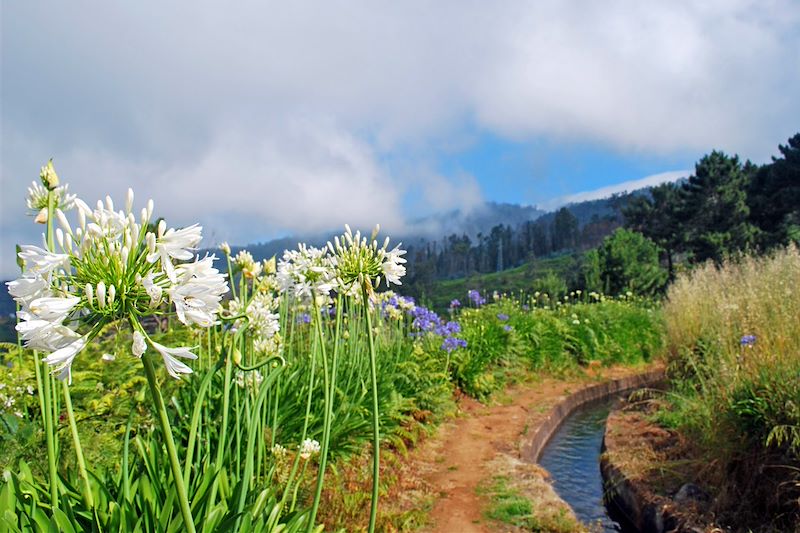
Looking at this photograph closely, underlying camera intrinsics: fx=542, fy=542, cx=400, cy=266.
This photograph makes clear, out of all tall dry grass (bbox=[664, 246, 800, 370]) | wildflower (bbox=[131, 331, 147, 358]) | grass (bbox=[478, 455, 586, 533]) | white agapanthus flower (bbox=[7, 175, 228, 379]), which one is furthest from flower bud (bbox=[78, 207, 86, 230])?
tall dry grass (bbox=[664, 246, 800, 370])

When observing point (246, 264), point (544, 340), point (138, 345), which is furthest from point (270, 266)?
point (544, 340)

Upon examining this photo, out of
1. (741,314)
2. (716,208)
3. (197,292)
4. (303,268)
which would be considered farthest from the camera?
(716,208)

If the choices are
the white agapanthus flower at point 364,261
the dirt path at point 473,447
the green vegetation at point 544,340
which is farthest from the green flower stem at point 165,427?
the green vegetation at point 544,340

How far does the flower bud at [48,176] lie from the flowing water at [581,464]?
4415 millimetres

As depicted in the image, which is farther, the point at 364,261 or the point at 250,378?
the point at 250,378

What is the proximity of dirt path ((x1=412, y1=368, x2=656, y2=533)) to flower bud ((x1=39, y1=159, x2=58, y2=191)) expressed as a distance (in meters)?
3.25

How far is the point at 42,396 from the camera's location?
2.02 m

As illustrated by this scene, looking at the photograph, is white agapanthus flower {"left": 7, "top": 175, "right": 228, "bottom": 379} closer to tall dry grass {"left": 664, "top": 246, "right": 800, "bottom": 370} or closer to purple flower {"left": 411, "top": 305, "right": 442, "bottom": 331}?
tall dry grass {"left": 664, "top": 246, "right": 800, "bottom": 370}

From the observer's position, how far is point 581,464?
20.2 feet

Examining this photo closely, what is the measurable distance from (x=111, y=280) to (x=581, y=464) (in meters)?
5.98

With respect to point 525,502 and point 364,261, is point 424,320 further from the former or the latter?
point 364,261

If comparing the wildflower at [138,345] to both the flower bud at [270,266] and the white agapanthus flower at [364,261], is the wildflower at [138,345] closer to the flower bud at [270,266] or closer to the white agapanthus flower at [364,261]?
the white agapanthus flower at [364,261]

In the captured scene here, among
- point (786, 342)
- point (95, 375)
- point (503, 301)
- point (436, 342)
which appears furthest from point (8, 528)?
point (503, 301)

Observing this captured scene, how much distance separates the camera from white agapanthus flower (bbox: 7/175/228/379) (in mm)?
1303
